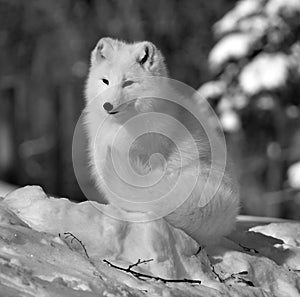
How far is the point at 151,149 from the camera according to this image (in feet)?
16.3

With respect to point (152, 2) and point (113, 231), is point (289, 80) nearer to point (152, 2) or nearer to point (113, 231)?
point (152, 2)

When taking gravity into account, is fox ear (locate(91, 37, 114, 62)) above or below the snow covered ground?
above

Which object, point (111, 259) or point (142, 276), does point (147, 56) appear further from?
point (142, 276)

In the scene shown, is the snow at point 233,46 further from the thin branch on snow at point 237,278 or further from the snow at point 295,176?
the thin branch on snow at point 237,278

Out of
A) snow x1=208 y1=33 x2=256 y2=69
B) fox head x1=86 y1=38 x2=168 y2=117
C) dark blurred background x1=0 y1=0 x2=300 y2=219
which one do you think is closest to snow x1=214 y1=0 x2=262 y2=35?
dark blurred background x1=0 y1=0 x2=300 y2=219

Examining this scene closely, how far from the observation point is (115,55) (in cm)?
521

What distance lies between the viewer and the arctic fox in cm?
477

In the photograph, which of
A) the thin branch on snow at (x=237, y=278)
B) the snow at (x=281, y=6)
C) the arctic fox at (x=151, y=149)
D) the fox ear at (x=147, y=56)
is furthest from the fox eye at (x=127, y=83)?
the snow at (x=281, y=6)

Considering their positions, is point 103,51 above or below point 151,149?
above

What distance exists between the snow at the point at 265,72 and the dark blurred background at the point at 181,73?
0.02 m

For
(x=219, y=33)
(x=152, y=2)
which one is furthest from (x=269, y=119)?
(x=152, y=2)

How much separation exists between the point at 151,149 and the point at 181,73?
15.0 m

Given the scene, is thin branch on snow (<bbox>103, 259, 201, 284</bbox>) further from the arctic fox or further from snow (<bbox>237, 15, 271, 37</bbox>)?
snow (<bbox>237, 15, 271, 37</bbox>)

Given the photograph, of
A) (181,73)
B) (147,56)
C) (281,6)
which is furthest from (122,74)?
(181,73)
